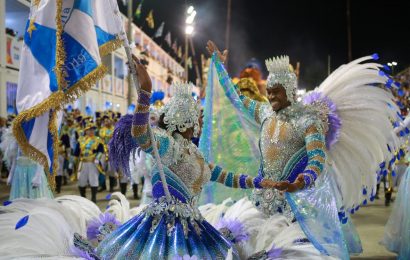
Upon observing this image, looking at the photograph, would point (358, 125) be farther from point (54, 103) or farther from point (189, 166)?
point (54, 103)

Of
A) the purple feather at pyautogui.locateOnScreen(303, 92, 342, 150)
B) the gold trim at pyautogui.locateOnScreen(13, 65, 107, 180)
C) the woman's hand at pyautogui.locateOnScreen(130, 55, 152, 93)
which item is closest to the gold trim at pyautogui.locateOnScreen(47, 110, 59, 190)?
the gold trim at pyautogui.locateOnScreen(13, 65, 107, 180)

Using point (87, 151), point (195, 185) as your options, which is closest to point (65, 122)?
point (87, 151)

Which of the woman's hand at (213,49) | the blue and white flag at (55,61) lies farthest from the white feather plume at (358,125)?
the blue and white flag at (55,61)

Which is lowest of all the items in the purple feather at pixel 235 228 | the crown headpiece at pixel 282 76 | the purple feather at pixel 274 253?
the purple feather at pixel 274 253

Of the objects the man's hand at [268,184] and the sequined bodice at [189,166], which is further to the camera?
the man's hand at [268,184]

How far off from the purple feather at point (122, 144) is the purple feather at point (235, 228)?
3.01ft

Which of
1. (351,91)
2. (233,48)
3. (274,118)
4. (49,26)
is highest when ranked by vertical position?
(233,48)

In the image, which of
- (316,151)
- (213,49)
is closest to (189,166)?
(316,151)

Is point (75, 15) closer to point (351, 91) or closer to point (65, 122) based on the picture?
point (351, 91)

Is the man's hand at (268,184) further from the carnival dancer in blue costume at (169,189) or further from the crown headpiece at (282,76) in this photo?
the crown headpiece at (282,76)

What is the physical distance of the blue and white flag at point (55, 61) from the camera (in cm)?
298

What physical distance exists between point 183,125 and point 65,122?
38.5 feet

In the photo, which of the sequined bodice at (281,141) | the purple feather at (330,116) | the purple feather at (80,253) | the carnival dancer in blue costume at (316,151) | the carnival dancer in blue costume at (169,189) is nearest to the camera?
the carnival dancer in blue costume at (169,189)

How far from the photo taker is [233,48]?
25.2m
